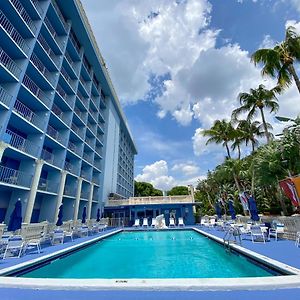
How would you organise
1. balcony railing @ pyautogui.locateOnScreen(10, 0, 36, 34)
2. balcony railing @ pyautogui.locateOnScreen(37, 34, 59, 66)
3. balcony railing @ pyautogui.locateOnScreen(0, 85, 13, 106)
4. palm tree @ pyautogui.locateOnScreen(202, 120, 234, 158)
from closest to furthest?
1. balcony railing @ pyautogui.locateOnScreen(0, 85, 13, 106)
2. balcony railing @ pyautogui.locateOnScreen(10, 0, 36, 34)
3. balcony railing @ pyautogui.locateOnScreen(37, 34, 59, 66)
4. palm tree @ pyautogui.locateOnScreen(202, 120, 234, 158)

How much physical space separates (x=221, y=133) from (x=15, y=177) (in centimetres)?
2609

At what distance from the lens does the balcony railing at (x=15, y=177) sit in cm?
1521

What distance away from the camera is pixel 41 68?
19812 mm

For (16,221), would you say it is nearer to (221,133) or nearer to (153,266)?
(153,266)

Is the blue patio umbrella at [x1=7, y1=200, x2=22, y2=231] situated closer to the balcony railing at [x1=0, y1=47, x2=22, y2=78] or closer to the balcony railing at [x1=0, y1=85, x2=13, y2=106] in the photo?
the balcony railing at [x1=0, y1=85, x2=13, y2=106]

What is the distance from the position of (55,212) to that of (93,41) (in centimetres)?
2108

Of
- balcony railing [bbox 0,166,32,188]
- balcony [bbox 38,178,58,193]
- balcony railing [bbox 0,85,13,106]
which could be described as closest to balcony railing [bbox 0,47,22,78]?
balcony railing [bbox 0,85,13,106]

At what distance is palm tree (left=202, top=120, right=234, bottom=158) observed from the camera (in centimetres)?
3139

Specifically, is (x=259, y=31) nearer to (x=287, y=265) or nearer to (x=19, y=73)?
(x=287, y=265)

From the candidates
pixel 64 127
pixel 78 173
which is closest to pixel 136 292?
pixel 64 127

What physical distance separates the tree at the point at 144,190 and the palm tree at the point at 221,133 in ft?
141

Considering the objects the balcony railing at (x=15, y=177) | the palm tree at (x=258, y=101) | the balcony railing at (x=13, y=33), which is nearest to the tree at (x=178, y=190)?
the palm tree at (x=258, y=101)

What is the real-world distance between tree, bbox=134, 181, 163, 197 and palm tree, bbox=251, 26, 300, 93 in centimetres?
5851

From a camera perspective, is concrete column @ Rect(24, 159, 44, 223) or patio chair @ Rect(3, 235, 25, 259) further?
concrete column @ Rect(24, 159, 44, 223)
